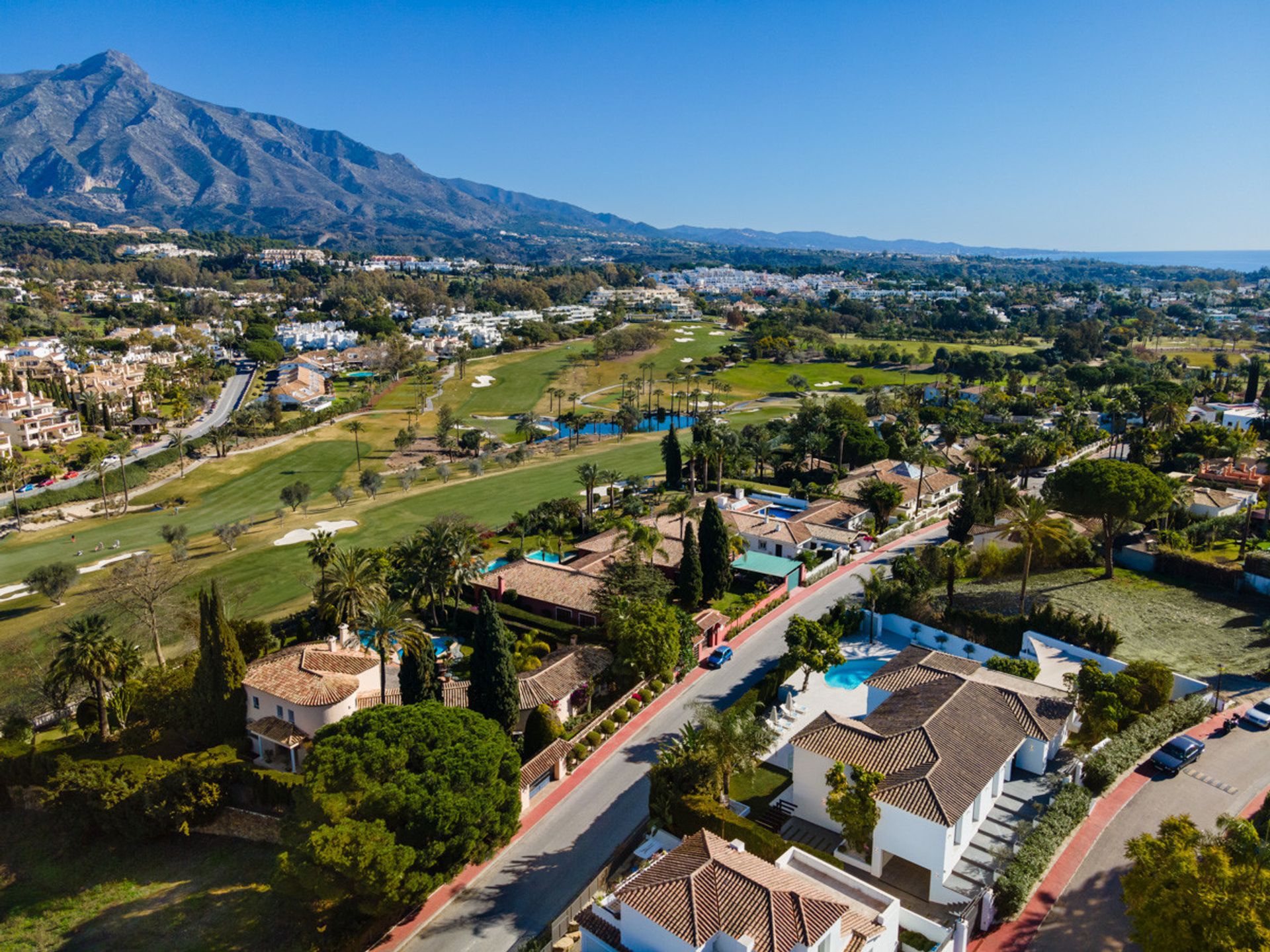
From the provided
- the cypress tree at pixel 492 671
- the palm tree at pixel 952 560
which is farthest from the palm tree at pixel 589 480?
the cypress tree at pixel 492 671

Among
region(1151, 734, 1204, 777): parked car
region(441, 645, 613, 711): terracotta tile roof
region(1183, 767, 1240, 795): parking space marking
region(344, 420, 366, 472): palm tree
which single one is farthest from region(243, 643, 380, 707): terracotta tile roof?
region(344, 420, 366, 472): palm tree

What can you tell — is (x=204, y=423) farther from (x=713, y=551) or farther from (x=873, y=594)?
(x=873, y=594)

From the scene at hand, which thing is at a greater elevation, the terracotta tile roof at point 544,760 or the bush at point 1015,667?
the bush at point 1015,667

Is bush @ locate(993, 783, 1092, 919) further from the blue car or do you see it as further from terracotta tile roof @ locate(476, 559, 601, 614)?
terracotta tile roof @ locate(476, 559, 601, 614)

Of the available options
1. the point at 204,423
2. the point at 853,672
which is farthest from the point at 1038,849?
the point at 204,423

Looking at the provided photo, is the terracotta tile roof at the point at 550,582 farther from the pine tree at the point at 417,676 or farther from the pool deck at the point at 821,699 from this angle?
the pine tree at the point at 417,676

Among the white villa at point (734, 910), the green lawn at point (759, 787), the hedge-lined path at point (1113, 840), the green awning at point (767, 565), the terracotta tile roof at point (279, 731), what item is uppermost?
the white villa at point (734, 910)
